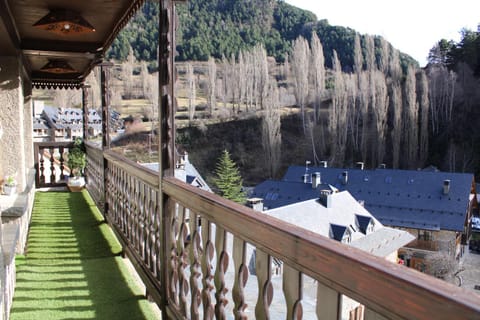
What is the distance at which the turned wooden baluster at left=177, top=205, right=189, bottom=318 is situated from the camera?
1.74 meters

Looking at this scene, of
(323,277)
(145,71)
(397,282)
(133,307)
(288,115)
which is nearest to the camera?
(397,282)

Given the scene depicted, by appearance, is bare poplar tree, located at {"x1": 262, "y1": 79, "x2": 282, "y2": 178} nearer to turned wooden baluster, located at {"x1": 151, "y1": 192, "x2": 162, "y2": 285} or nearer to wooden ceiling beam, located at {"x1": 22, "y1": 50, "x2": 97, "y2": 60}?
wooden ceiling beam, located at {"x1": 22, "y1": 50, "x2": 97, "y2": 60}

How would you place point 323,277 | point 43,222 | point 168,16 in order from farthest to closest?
point 43,222 < point 168,16 < point 323,277

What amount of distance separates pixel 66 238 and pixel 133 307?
1.68 meters

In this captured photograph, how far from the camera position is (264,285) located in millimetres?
1040

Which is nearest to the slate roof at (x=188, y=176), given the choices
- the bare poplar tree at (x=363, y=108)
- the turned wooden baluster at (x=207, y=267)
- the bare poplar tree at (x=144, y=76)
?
the turned wooden baluster at (x=207, y=267)

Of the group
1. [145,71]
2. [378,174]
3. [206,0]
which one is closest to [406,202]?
[378,174]

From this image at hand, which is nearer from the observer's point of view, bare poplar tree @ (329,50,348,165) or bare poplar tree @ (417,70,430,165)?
bare poplar tree @ (417,70,430,165)

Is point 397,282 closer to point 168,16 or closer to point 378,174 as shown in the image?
point 168,16

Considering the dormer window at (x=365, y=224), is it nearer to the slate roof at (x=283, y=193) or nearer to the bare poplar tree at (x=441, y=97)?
the slate roof at (x=283, y=193)

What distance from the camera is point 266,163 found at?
26.7m

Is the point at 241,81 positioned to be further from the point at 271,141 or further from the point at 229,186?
the point at 229,186

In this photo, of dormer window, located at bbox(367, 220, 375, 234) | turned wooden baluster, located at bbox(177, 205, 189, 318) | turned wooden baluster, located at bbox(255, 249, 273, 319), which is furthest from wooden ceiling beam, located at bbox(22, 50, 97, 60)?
dormer window, located at bbox(367, 220, 375, 234)

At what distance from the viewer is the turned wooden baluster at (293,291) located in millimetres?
901
